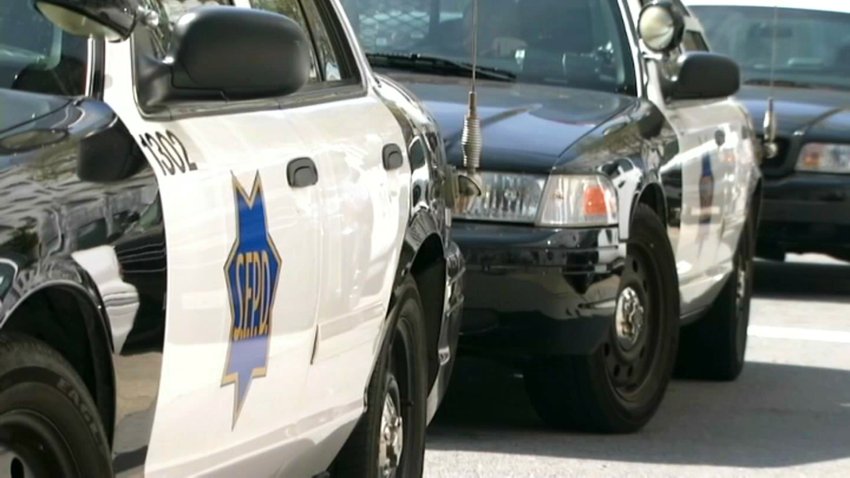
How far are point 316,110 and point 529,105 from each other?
3.11 meters

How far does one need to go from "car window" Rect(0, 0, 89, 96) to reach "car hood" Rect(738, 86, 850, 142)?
9.29 m

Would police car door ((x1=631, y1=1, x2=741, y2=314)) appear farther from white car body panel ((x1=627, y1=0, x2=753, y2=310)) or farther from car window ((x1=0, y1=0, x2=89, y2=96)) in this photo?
car window ((x1=0, y1=0, x2=89, y2=96))

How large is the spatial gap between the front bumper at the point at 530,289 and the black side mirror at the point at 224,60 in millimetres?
3381

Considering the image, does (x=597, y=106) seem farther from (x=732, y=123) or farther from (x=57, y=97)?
(x=57, y=97)

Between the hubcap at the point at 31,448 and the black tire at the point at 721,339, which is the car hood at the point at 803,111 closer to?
the black tire at the point at 721,339

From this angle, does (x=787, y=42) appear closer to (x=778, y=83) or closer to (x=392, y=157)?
(x=778, y=83)

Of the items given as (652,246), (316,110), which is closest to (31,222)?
(316,110)

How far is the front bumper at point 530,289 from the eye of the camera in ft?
25.0

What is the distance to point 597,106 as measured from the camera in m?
8.57

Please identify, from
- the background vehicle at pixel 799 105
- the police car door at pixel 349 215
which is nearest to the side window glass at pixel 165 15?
the police car door at pixel 349 215

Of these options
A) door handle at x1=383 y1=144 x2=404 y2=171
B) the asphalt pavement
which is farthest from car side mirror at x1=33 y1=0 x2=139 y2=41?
the asphalt pavement

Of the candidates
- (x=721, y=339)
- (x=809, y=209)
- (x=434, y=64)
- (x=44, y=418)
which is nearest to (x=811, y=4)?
(x=809, y=209)

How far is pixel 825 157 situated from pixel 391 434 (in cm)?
805

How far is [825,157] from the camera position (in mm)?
13461
